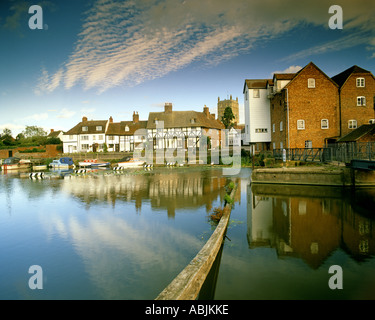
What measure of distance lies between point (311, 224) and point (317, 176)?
33.8ft

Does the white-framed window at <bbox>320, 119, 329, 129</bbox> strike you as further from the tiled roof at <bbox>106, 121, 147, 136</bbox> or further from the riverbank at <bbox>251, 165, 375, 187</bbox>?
the tiled roof at <bbox>106, 121, 147, 136</bbox>

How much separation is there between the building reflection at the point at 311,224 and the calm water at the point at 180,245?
0.04 metres

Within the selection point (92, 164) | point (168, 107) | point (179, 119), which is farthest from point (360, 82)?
point (92, 164)

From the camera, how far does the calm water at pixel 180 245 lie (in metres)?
7.04

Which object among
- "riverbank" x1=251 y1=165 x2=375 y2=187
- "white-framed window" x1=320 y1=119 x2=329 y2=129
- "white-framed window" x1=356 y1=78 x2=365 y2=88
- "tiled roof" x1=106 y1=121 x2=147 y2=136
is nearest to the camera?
"riverbank" x1=251 y1=165 x2=375 y2=187

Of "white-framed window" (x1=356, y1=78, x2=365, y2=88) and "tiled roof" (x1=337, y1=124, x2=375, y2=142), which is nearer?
"tiled roof" (x1=337, y1=124, x2=375, y2=142)

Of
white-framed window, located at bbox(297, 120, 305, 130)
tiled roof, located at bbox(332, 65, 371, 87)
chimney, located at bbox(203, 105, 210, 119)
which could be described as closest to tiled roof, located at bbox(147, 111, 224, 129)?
chimney, located at bbox(203, 105, 210, 119)

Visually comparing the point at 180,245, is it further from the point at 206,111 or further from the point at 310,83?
the point at 206,111

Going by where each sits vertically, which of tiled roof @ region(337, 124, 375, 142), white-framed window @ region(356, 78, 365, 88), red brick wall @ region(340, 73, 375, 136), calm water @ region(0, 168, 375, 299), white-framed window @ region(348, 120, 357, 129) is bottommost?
calm water @ region(0, 168, 375, 299)

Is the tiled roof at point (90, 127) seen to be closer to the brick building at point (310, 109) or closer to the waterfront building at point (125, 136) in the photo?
the waterfront building at point (125, 136)

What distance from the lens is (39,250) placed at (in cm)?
994

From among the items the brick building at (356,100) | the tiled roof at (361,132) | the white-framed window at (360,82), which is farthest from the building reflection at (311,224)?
the white-framed window at (360,82)

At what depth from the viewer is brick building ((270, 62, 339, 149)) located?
31.5m

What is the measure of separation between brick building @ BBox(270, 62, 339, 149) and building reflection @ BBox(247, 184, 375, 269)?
13.6m
